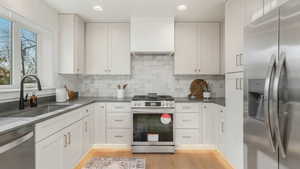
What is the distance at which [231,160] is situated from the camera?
2.73 m

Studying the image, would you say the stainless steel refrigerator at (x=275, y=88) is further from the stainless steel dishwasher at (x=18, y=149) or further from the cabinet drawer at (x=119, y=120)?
the cabinet drawer at (x=119, y=120)

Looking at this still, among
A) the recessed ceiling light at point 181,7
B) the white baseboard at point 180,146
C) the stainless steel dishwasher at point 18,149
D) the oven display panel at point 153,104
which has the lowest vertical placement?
the white baseboard at point 180,146

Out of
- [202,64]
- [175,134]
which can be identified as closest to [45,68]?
[175,134]

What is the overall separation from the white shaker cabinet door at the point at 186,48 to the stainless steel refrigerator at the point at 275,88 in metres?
2.19

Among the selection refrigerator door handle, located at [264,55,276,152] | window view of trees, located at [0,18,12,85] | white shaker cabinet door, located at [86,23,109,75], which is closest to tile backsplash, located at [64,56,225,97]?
white shaker cabinet door, located at [86,23,109,75]

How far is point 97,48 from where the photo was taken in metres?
4.00

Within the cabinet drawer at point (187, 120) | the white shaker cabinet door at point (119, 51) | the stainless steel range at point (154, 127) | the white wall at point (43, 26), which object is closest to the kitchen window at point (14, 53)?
the white wall at point (43, 26)

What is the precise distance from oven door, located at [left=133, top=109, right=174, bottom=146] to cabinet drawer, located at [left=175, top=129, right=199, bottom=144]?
0.72 ft

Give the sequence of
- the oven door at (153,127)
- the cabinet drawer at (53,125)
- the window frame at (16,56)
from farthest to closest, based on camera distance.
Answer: the oven door at (153,127)
the window frame at (16,56)
the cabinet drawer at (53,125)

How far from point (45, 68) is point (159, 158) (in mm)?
2267

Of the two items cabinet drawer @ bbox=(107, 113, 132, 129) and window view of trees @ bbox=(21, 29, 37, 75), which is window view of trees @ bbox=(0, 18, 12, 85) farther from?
cabinet drawer @ bbox=(107, 113, 132, 129)

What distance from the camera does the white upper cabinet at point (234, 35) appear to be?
2.37 m

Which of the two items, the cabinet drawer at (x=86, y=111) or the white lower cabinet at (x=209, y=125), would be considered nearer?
the cabinet drawer at (x=86, y=111)

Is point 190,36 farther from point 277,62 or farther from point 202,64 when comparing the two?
point 277,62
